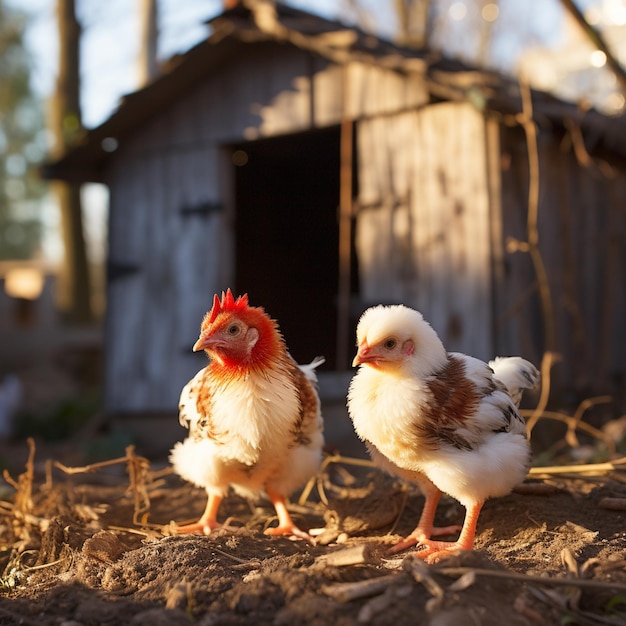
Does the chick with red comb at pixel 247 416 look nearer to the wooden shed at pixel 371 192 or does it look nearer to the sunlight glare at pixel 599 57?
the wooden shed at pixel 371 192

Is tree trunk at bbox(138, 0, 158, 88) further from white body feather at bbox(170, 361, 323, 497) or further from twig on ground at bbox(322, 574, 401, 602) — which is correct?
twig on ground at bbox(322, 574, 401, 602)

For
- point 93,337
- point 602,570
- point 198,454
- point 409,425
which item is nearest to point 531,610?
point 602,570

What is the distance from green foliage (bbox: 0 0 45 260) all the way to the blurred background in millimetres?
9448

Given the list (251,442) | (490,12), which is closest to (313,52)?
(251,442)

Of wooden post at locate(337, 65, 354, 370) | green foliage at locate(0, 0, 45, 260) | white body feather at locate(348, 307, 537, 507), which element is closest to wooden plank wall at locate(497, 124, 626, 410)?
wooden post at locate(337, 65, 354, 370)

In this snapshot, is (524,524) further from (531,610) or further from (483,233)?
(483,233)

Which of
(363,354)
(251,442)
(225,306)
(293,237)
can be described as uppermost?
(293,237)

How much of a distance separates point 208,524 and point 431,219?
179 inches

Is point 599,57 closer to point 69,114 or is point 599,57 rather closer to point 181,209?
point 181,209

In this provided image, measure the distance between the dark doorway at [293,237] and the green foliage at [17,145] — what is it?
9206mm

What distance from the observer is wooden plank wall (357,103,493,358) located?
7250 mm

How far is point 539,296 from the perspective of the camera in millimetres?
7633

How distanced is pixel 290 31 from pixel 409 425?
6.10 meters

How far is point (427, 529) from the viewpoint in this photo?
3604 millimetres
